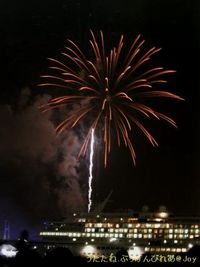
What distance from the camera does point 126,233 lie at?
8388cm

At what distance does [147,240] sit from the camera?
81.9 m

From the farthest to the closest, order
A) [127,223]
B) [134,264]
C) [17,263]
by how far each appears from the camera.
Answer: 1. [127,223]
2. [134,264]
3. [17,263]

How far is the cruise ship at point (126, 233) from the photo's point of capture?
264 feet

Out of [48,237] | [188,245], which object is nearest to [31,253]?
[188,245]

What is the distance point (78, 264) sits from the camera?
36656 millimetres

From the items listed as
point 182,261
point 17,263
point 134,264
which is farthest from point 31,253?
point 182,261

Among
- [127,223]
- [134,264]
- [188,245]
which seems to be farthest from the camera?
[127,223]

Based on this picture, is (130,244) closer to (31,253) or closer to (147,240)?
(147,240)

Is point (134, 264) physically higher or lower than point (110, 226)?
lower

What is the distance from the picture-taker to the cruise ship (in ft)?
264

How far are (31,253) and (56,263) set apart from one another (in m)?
Answer: 2.02

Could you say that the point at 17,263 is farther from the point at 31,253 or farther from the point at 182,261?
the point at 182,261

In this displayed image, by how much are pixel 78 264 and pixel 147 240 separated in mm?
46449

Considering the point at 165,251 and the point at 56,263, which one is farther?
the point at 165,251
